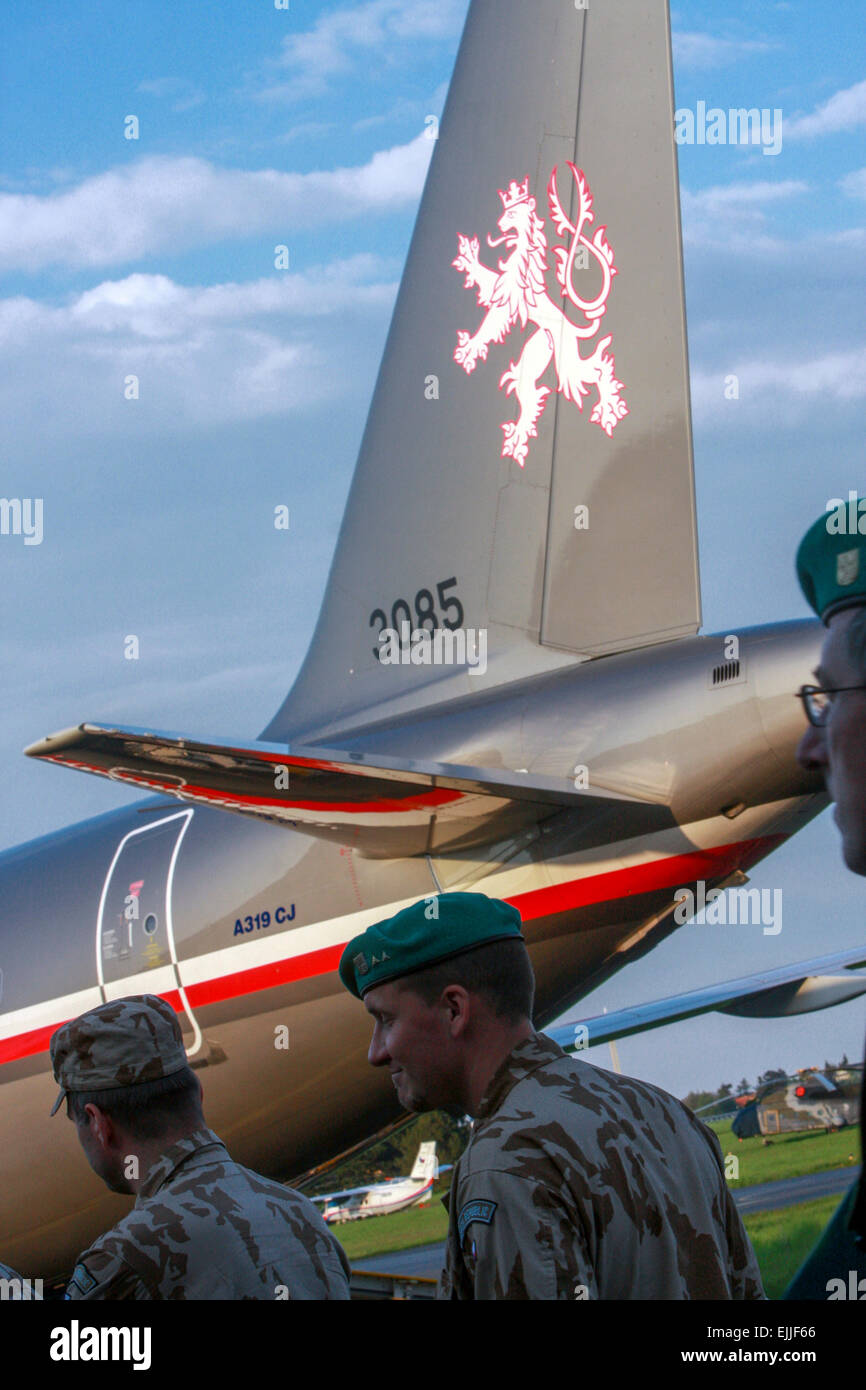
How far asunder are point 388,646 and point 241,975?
227 centimetres

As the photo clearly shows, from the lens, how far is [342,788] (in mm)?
6527

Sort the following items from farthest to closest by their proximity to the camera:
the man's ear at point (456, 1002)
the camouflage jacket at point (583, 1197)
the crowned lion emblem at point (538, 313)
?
1. the crowned lion emblem at point (538, 313)
2. the man's ear at point (456, 1002)
3. the camouflage jacket at point (583, 1197)

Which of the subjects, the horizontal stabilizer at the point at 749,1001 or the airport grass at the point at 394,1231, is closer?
the horizontal stabilizer at the point at 749,1001

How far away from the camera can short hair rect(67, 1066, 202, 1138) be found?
3.19m

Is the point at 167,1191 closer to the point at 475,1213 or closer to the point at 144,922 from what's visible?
the point at 475,1213

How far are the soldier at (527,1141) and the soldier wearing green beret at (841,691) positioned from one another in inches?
21.4

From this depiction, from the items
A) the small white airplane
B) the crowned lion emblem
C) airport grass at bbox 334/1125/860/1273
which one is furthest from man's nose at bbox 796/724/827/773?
the small white airplane

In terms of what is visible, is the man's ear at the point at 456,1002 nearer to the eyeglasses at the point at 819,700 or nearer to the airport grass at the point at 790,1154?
the eyeglasses at the point at 819,700

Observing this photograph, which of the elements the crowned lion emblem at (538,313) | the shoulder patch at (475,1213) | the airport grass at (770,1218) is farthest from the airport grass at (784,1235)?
the shoulder patch at (475,1213)

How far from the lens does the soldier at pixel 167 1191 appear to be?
9.39 ft

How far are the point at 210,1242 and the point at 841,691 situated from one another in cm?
191

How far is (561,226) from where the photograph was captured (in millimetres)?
8172
